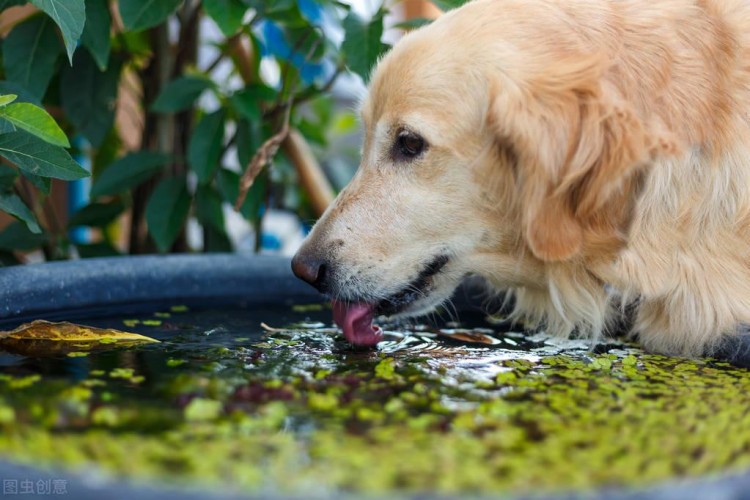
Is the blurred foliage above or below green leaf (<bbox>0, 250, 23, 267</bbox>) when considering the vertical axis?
above

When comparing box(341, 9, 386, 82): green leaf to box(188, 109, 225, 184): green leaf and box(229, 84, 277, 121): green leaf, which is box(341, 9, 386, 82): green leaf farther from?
box(188, 109, 225, 184): green leaf

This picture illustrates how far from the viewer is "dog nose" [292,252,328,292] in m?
2.21

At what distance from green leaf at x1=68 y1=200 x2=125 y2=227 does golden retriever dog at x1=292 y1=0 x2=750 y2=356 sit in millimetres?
1315

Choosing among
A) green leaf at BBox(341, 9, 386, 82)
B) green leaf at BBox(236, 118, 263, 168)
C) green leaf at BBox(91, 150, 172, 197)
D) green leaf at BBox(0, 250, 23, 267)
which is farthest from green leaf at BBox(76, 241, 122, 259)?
green leaf at BBox(341, 9, 386, 82)

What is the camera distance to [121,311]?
2.58m

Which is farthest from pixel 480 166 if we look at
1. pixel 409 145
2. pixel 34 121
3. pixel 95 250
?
pixel 95 250

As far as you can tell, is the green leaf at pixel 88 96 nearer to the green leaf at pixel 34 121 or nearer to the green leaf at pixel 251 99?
the green leaf at pixel 251 99

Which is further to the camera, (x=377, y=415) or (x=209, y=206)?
(x=209, y=206)

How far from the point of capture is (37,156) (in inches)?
79.6

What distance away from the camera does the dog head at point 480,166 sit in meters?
2.00

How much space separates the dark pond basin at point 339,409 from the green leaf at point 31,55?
0.58 m

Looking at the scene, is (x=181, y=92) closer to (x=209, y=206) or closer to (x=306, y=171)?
(x=209, y=206)

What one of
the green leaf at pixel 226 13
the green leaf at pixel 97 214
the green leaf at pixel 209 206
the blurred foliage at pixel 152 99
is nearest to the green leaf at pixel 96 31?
the blurred foliage at pixel 152 99

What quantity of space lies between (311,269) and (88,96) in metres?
1.22
